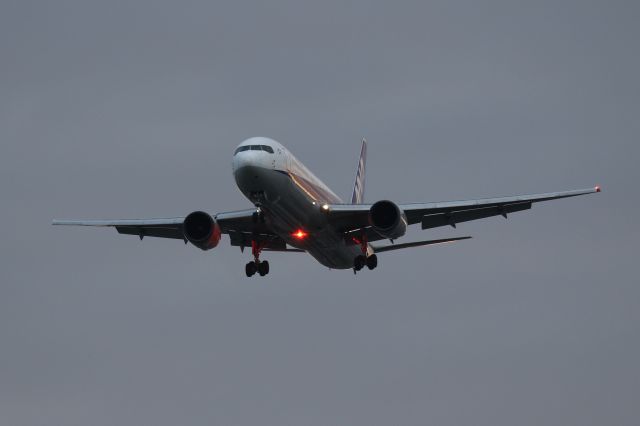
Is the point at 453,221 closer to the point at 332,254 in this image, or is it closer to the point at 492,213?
the point at 492,213

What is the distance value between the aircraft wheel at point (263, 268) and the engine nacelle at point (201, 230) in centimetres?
445

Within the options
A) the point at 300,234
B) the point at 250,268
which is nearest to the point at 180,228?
the point at 250,268

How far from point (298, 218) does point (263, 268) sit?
645 cm

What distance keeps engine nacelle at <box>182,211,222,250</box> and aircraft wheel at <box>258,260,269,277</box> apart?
4.45 m

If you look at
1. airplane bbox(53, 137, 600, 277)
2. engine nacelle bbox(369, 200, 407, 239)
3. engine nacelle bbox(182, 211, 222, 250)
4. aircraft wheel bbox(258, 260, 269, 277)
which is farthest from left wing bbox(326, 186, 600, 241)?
engine nacelle bbox(182, 211, 222, 250)

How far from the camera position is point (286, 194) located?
152 feet

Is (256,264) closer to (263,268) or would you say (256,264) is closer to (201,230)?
(263,268)

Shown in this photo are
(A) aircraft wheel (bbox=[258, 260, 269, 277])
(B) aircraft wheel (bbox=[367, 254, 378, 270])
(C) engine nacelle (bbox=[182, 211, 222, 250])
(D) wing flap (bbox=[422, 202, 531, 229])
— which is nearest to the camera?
(C) engine nacelle (bbox=[182, 211, 222, 250])

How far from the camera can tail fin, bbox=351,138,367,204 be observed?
65.9 metres

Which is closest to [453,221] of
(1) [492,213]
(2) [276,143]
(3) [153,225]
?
(1) [492,213]

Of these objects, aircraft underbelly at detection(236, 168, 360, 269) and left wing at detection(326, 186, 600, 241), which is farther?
left wing at detection(326, 186, 600, 241)

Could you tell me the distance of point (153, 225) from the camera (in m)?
52.6

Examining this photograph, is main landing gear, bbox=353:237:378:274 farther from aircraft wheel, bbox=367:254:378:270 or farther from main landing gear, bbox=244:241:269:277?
main landing gear, bbox=244:241:269:277

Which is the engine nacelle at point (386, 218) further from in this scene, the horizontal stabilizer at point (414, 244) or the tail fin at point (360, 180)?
the tail fin at point (360, 180)
